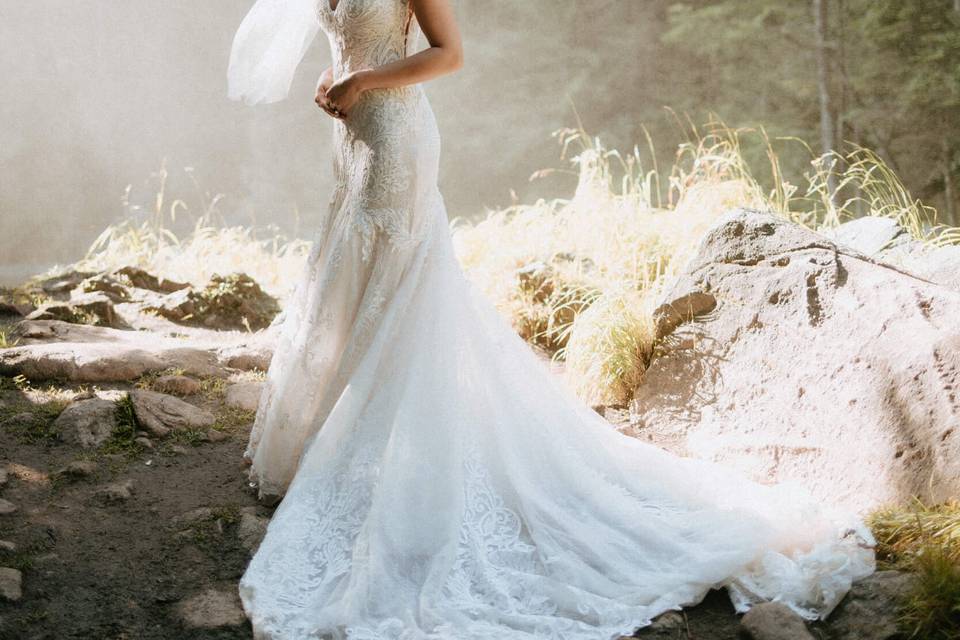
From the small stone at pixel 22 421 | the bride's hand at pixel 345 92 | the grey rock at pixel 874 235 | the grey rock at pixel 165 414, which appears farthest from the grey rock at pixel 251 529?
the grey rock at pixel 874 235

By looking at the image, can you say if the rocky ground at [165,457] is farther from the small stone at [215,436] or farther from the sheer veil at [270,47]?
the sheer veil at [270,47]

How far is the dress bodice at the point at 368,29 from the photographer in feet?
8.18

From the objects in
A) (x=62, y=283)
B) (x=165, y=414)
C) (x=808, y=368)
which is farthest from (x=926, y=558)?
(x=62, y=283)

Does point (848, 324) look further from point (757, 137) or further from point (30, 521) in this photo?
point (757, 137)

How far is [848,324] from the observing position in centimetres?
294

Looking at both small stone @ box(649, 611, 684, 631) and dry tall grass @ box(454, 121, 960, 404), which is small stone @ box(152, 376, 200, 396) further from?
small stone @ box(649, 611, 684, 631)

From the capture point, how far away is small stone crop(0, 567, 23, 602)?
2.10 metres

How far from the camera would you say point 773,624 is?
1966 mm

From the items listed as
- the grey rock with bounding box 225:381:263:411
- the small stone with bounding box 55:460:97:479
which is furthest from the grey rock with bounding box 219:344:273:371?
the small stone with bounding box 55:460:97:479

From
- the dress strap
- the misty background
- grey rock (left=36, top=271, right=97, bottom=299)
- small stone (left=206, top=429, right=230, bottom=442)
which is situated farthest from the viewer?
the misty background

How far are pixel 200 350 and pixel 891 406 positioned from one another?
10.8ft

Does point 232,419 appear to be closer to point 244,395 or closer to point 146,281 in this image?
point 244,395

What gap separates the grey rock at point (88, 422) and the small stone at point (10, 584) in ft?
2.94

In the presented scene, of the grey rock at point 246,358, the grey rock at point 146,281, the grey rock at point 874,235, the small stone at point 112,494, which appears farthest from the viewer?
the grey rock at point 146,281
